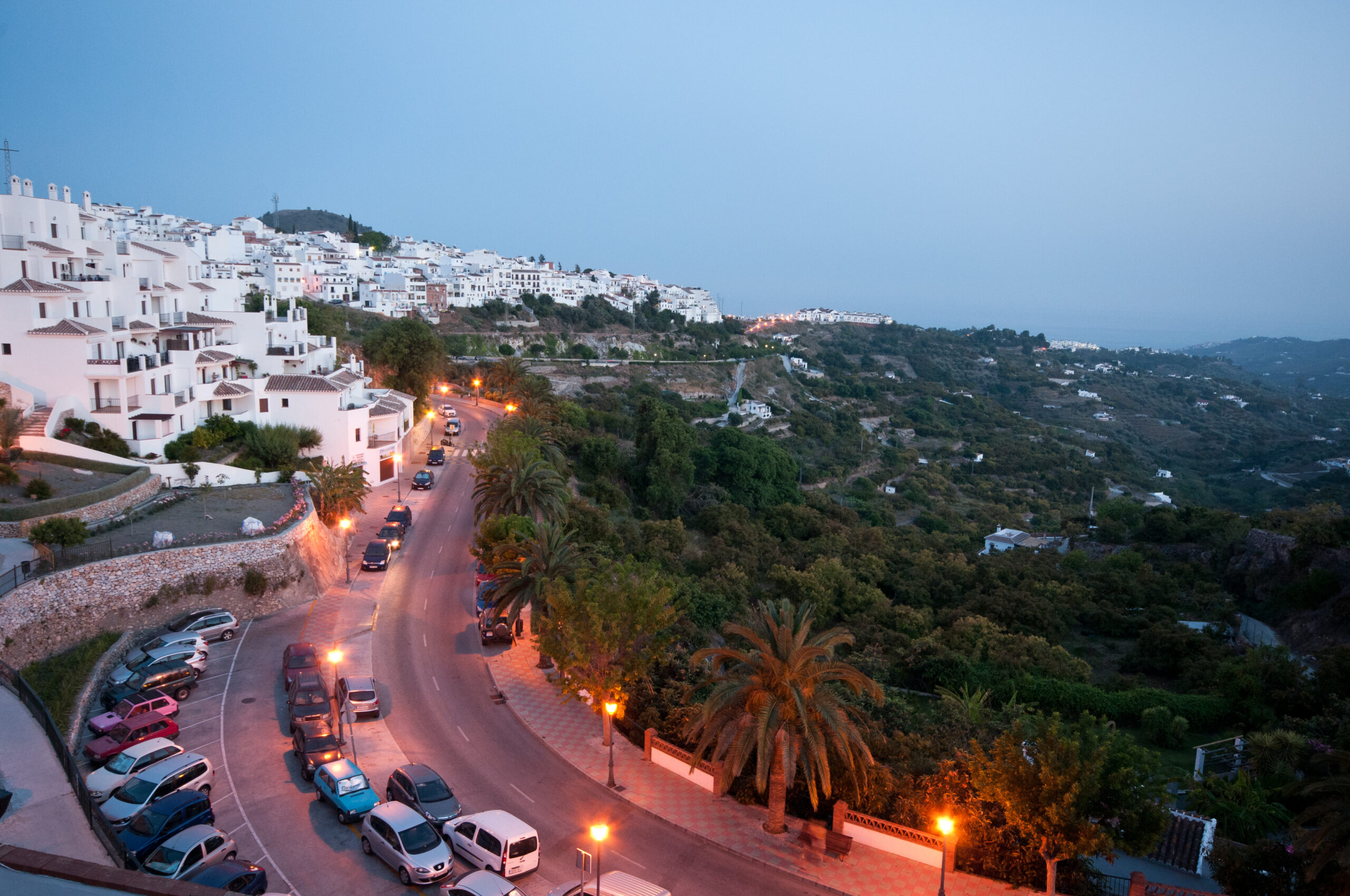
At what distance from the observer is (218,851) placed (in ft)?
46.7

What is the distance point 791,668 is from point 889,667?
14.6 metres

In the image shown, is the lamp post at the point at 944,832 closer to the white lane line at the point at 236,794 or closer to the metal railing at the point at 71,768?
the white lane line at the point at 236,794

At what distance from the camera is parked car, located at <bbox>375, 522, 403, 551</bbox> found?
3412 cm

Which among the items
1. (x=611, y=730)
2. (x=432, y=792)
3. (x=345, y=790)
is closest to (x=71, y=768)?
(x=345, y=790)

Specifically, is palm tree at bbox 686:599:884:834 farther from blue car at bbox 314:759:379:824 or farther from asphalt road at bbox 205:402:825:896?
blue car at bbox 314:759:379:824

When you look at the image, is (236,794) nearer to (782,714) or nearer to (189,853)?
(189,853)

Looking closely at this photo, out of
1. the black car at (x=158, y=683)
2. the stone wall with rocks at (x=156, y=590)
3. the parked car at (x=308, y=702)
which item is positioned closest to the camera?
the parked car at (x=308, y=702)

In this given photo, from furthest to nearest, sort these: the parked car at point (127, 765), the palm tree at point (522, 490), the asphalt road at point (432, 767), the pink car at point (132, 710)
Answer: the palm tree at point (522, 490) < the pink car at point (132, 710) < the parked car at point (127, 765) < the asphalt road at point (432, 767)

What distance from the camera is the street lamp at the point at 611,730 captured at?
59.3ft

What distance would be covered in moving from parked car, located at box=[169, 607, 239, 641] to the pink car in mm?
4619

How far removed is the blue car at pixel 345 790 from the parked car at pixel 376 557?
50.2 ft

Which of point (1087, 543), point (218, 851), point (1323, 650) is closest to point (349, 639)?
point (218, 851)

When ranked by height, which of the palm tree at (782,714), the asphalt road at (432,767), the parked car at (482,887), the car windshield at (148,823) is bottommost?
the asphalt road at (432,767)

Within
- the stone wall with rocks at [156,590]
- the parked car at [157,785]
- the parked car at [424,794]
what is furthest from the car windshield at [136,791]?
the stone wall with rocks at [156,590]
